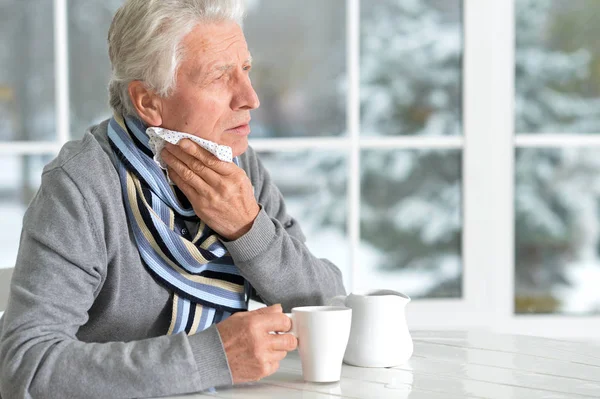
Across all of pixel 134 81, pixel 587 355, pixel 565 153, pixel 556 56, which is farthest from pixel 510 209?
pixel 134 81

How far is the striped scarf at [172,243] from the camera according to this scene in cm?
160

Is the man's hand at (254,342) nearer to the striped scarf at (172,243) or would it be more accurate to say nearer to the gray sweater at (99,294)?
the gray sweater at (99,294)

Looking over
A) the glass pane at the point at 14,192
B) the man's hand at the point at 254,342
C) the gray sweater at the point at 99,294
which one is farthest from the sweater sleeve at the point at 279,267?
the glass pane at the point at 14,192

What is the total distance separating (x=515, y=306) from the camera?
315 cm

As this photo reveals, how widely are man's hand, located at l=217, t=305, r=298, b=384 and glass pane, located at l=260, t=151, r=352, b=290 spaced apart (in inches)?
59.4

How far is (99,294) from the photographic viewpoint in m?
1.61

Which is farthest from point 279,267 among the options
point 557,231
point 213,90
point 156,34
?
point 557,231

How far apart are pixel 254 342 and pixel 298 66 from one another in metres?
1.67

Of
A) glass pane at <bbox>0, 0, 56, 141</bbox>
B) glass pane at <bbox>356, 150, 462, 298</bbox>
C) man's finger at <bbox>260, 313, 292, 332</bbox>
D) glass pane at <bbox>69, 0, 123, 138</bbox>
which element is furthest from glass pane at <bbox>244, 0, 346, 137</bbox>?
man's finger at <bbox>260, 313, 292, 332</bbox>

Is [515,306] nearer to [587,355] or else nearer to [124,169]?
[587,355]

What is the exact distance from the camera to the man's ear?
1692 mm

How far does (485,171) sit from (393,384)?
1625mm

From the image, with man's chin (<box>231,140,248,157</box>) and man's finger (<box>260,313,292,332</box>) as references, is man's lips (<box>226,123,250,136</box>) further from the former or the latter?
man's finger (<box>260,313,292,332</box>)

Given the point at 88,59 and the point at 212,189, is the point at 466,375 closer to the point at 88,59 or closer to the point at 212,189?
the point at 212,189
